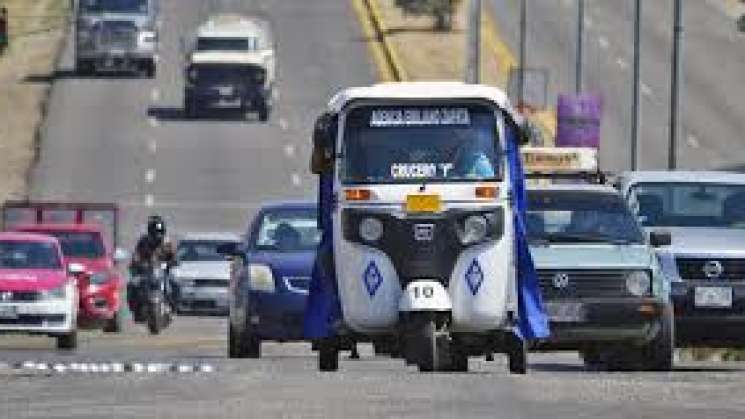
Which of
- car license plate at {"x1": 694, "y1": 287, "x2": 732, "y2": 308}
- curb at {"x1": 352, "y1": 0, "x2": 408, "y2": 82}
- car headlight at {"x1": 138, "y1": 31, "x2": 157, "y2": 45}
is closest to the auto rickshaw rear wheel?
car license plate at {"x1": 694, "y1": 287, "x2": 732, "y2": 308}

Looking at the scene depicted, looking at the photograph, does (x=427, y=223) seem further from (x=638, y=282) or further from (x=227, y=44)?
(x=227, y=44)

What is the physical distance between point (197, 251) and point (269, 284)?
939 inches

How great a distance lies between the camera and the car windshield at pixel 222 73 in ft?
259

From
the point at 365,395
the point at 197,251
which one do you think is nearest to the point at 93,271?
the point at 197,251

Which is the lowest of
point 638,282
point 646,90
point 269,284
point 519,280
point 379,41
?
point 269,284

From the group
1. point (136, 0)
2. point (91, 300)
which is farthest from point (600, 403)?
point (136, 0)

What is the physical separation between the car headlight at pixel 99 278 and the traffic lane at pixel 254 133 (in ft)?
78.4

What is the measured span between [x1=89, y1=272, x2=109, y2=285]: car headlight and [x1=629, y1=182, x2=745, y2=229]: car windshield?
43.2 feet

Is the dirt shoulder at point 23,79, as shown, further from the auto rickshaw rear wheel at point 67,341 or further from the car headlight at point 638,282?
the car headlight at point 638,282

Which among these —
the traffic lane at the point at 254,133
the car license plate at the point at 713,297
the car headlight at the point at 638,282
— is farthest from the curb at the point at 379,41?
the car headlight at the point at 638,282

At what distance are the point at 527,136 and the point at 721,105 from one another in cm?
6531

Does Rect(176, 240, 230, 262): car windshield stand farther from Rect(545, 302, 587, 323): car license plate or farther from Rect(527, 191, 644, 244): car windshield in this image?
Rect(545, 302, 587, 323): car license plate

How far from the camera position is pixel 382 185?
2367cm

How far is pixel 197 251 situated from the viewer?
5278 centimetres
